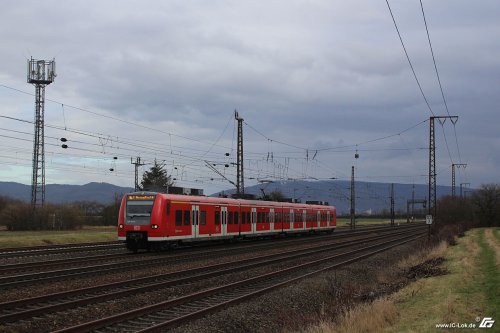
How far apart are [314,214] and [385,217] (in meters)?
113

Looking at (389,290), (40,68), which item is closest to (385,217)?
(40,68)

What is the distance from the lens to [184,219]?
1121 inches

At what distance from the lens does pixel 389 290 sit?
52.3 ft

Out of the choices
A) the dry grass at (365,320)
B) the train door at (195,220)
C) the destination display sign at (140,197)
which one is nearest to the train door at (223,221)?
the train door at (195,220)

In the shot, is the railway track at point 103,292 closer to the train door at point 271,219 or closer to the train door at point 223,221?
the train door at point 223,221

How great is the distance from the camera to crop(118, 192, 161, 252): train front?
86.8 ft

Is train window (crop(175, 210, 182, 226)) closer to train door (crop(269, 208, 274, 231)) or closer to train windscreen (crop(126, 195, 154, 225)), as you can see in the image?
train windscreen (crop(126, 195, 154, 225))

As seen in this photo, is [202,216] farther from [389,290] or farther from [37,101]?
[37,101]

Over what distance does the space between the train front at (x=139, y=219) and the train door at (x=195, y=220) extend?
305 centimetres

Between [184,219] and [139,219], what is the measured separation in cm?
261

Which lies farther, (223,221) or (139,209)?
(223,221)

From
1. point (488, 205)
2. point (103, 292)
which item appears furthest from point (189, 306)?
point (488, 205)

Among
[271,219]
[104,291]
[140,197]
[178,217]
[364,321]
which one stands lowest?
[104,291]

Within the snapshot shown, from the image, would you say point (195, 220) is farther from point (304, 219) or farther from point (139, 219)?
point (304, 219)
